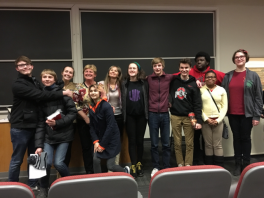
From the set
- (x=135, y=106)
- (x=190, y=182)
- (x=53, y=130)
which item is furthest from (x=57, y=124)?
(x=190, y=182)

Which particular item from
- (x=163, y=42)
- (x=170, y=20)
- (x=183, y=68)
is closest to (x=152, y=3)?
(x=170, y=20)

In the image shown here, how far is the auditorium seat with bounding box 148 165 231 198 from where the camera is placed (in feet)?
2.90

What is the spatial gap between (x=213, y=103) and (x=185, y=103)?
38cm

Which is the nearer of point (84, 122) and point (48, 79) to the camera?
point (48, 79)

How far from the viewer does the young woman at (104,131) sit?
6.58 ft

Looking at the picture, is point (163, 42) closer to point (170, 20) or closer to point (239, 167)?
point (170, 20)

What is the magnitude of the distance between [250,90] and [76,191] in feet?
8.01

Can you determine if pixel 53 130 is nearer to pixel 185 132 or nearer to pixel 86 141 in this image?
pixel 86 141

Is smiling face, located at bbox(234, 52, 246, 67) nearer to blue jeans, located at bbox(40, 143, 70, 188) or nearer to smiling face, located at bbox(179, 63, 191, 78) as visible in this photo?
smiling face, located at bbox(179, 63, 191, 78)

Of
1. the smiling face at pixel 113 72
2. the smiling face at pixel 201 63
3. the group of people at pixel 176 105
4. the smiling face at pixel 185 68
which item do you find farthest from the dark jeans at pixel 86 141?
the smiling face at pixel 201 63

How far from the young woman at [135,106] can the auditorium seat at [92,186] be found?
5.26 ft

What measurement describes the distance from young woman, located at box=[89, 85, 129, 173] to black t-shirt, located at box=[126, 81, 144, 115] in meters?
0.47

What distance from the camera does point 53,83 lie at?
2.12 metres

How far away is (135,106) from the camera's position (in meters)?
2.45
